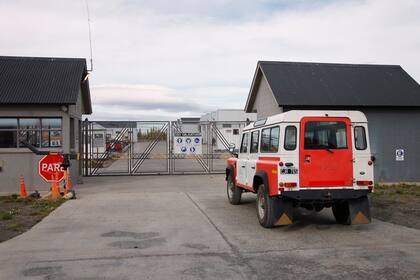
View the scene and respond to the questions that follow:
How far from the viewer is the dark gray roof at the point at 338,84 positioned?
2089 centimetres

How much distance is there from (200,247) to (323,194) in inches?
105

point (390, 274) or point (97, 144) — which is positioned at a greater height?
point (97, 144)

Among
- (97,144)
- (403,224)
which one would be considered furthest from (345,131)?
(97,144)

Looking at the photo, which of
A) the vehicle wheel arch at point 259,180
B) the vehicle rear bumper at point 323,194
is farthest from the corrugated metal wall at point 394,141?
the vehicle rear bumper at point 323,194

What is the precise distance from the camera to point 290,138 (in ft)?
31.4

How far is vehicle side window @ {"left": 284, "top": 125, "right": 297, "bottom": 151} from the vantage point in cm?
952

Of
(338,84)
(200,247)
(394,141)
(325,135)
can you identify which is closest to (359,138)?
(325,135)

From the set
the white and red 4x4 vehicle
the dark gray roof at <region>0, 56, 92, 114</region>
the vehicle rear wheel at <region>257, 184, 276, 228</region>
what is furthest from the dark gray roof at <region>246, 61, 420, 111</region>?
the white and red 4x4 vehicle

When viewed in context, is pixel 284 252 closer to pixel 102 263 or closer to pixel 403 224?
pixel 102 263

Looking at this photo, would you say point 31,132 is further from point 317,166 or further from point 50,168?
point 317,166

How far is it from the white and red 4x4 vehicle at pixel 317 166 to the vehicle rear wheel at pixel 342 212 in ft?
0.21

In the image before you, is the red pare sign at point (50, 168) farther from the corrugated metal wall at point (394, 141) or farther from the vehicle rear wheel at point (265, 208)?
the corrugated metal wall at point (394, 141)

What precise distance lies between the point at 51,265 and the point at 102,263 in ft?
2.41

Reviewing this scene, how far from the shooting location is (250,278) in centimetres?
648
